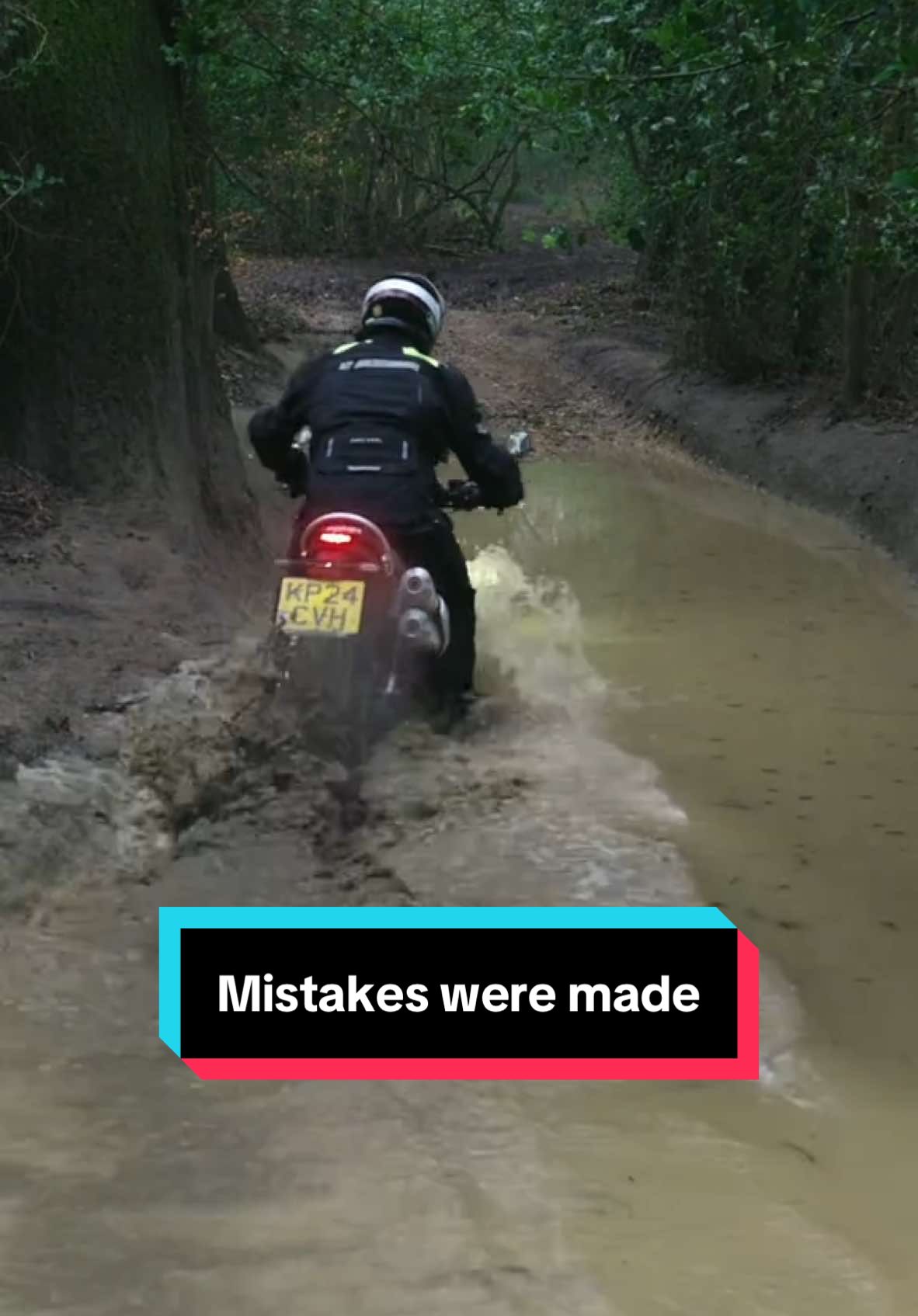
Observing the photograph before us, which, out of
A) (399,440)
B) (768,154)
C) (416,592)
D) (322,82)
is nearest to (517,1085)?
(416,592)

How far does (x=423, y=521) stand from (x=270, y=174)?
31.7 feet

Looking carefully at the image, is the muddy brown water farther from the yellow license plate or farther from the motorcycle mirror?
the motorcycle mirror

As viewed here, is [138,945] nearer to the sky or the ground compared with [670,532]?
nearer to the sky

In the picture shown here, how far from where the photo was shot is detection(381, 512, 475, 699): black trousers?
19.8 feet

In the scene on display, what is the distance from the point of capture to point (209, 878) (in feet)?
16.9

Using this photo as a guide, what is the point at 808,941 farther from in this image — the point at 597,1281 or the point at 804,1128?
the point at 597,1281

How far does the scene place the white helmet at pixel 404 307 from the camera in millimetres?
6453

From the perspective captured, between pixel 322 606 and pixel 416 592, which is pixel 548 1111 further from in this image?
pixel 416 592

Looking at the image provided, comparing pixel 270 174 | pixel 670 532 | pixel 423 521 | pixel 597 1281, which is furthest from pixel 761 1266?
pixel 270 174

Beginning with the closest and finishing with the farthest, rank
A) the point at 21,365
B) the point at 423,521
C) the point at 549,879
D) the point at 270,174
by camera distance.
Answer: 1. the point at 549,879
2. the point at 423,521
3. the point at 21,365
4. the point at 270,174

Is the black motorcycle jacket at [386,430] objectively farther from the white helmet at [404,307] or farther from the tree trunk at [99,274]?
the tree trunk at [99,274]

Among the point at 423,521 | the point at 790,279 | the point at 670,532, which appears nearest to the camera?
the point at 423,521

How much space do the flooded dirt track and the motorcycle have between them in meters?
0.29

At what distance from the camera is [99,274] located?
317 inches
